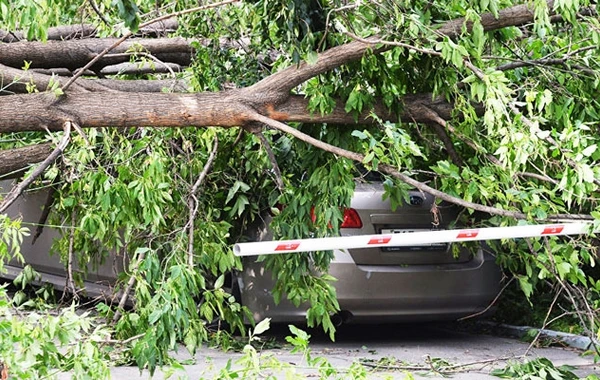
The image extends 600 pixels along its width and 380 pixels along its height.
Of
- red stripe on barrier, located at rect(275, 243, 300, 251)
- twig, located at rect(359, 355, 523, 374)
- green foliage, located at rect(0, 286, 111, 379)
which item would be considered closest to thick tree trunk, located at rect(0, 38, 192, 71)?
red stripe on barrier, located at rect(275, 243, 300, 251)

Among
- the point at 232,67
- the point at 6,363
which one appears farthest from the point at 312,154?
the point at 6,363

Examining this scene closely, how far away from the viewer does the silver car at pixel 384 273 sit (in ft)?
23.7

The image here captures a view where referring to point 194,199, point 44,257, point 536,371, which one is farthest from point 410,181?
point 44,257

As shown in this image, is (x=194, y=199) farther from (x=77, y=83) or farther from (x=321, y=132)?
(x=77, y=83)

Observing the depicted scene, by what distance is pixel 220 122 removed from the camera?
574cm

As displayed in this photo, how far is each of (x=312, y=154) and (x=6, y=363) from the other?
259 centimetres

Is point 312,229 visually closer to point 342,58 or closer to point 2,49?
point 342,58

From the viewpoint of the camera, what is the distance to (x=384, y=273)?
7289 mm

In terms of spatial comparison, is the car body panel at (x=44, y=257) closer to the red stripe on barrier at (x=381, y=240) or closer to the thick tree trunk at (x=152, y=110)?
the thick tree trunk at (x=152, y=110)

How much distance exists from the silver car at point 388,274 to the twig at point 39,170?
1.94 metres

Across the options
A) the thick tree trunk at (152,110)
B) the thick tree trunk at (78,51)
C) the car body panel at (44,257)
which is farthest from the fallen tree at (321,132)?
the car body panel at (44,257)

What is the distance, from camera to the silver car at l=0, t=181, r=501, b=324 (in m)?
7.22

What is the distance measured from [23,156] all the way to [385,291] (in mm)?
2754

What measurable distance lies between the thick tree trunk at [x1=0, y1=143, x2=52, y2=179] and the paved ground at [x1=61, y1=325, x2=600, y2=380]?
1302 mm
